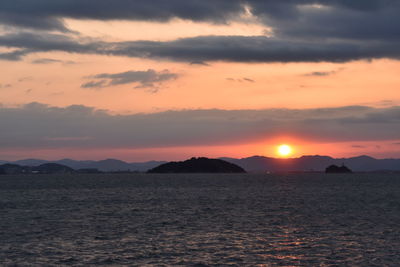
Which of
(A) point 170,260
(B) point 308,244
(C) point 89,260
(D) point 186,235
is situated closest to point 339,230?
(B) point 308,244

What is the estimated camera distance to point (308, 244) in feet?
192

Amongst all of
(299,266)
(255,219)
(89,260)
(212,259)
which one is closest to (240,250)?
(212,259)

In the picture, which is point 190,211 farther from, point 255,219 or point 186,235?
point 186,235

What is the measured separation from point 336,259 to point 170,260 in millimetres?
15647

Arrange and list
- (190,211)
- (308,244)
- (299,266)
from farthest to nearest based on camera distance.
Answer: (190,211) → (308,244) → (299,266)

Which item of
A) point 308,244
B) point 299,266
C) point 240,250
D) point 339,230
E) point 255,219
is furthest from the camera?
point 255,219

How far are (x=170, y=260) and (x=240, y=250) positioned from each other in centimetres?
853

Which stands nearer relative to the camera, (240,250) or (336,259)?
(336,259)

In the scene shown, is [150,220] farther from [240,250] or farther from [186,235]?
[240,250]

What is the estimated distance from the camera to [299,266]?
155ft

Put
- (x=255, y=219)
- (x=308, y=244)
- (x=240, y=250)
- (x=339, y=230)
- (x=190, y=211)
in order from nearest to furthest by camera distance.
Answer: (x=240, y=250)
(x=308, y=244)
(x=339, y=230)
(x=255, y=219)
(x=190, y=211)

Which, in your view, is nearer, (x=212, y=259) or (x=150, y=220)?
(x=212, y=259)

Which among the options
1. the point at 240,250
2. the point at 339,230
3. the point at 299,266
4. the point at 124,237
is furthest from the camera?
the point at 339,230

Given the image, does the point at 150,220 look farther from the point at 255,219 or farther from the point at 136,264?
the point at 136,264
